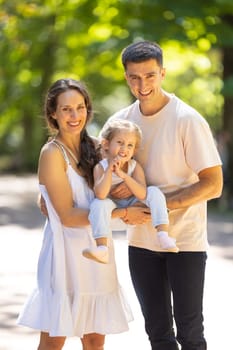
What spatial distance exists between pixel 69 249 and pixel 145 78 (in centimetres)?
95

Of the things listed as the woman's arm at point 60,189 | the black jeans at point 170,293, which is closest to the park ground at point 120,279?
the black jeans at point 170,293

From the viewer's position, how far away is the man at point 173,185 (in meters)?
4.36

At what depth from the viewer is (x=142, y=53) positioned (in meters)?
4.35

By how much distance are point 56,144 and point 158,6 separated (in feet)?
40.5

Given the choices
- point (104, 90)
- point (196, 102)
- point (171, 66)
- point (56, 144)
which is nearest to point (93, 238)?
point (56, 144)

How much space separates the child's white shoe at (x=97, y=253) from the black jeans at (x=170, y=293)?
1.19 feet

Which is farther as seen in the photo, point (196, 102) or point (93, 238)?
point (196, 102)

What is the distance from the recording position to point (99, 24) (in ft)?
61.8

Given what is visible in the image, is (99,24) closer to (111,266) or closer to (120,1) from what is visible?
(120,1)

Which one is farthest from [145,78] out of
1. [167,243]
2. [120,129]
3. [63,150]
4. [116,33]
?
[116,33]

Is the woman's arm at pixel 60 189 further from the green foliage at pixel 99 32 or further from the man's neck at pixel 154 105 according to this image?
the green foliage at pixel 99 32

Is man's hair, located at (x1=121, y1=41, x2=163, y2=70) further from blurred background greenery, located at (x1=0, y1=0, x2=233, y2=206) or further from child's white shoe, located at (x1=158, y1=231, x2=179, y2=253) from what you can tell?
blurred background greenery, located at (x1=0, y1=0, x2=233, y2=206)

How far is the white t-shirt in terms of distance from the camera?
4.36 meters

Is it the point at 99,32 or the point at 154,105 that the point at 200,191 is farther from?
the point at 99,32
